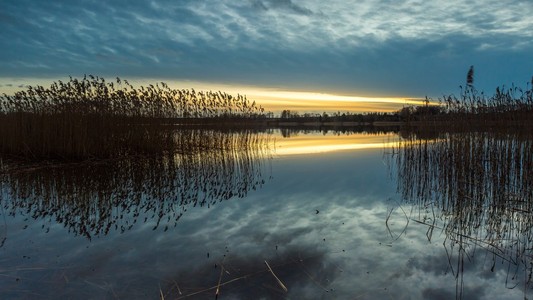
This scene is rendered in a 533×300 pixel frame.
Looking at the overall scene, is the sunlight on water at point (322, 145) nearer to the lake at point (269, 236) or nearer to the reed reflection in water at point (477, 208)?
the reed reflection in water at point (477, 208)

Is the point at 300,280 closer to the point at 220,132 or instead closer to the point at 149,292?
the point at 149,292

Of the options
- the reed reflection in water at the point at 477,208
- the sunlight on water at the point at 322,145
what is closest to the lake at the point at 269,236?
the reed reflection in water at the point at 477,208

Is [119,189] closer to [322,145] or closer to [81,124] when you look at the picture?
[81,124]

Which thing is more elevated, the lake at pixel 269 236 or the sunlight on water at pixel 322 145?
the sunlight on water at pixel 322 145

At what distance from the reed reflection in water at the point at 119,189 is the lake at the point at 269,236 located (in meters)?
0.04

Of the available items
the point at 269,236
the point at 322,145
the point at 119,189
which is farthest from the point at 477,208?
the point at 322,145

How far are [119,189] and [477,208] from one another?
23.9 ft

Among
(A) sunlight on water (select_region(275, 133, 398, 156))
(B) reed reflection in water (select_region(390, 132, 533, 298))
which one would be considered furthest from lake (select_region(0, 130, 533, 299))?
(A) sunlight on water (select_region(275, 133, 398, 156))

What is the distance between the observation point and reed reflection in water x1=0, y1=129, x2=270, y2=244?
20.1ft

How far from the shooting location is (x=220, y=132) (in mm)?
18625

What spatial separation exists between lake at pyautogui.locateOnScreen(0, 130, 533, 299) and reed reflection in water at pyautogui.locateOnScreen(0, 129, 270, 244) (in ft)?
0.15

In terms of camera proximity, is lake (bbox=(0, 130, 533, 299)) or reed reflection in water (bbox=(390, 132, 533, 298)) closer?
lake (bbox=(0, 130, 533, 299))

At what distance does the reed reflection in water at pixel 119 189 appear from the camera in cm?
614

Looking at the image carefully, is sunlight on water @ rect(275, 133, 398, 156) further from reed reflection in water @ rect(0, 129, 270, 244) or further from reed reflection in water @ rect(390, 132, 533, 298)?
reed reflection in water @ rect(390, 132, 533, 298)
